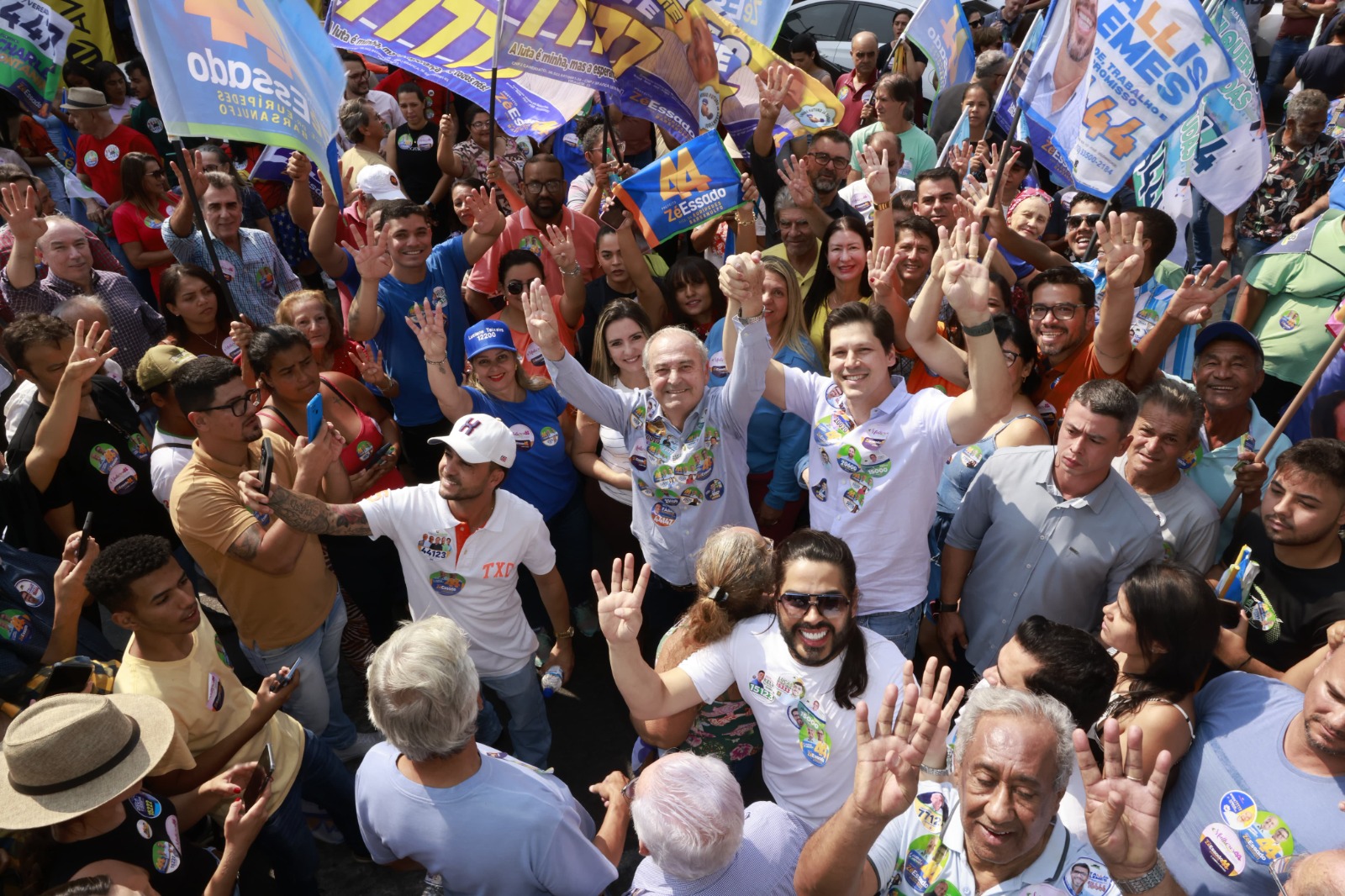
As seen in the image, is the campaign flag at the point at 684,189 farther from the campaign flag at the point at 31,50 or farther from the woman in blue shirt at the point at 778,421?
the campaign flag at the point at 31,50

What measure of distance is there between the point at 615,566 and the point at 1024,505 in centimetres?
162

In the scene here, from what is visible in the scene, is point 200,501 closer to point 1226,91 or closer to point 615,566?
point 615,566

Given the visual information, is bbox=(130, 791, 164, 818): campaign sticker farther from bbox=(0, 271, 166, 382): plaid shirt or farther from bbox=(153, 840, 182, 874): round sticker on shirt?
bbox=(0, 271, 166, 382): plaid shirt

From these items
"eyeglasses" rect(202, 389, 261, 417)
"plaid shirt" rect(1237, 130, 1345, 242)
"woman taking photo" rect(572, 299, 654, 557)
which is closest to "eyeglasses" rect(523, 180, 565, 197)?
"woman taking photo" rect(572, 299, 654, 557)

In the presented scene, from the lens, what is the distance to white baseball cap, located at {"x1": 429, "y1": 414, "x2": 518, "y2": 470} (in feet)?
10.5

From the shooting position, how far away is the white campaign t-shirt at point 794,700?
2576 mm

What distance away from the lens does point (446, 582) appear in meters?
3.40

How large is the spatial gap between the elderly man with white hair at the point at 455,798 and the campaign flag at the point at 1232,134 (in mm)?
4694

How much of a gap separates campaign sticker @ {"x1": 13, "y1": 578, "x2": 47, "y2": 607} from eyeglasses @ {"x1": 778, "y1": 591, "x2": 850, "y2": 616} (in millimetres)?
2616

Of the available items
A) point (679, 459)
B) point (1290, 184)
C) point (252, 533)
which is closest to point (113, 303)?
point (252, 533)

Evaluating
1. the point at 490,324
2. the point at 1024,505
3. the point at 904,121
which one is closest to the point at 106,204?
the point at 490,324

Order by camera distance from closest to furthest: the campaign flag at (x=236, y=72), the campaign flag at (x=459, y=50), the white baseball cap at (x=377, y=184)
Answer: the campaign flag at (x=236, y=72)
the campaign flag at (x=459, y=50)
the white baseball cap at (x=377, y=184)

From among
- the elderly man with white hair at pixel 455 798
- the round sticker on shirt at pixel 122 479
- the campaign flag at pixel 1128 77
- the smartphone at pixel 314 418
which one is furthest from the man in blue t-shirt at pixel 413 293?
the campaign flag at pixel 1128 77

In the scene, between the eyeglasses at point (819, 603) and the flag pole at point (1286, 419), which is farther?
the flag pole at point (1286, 419)
